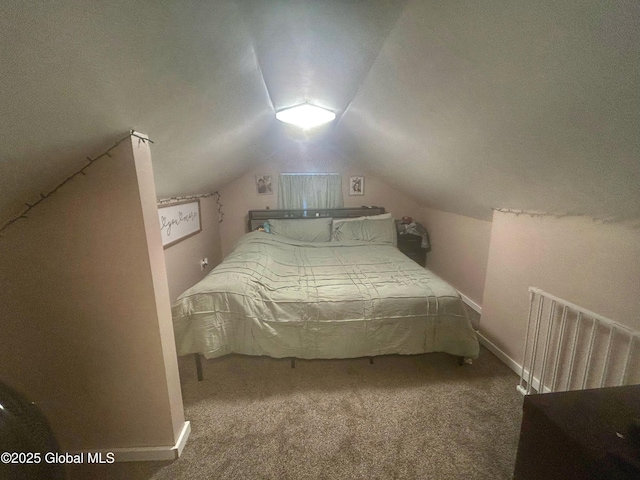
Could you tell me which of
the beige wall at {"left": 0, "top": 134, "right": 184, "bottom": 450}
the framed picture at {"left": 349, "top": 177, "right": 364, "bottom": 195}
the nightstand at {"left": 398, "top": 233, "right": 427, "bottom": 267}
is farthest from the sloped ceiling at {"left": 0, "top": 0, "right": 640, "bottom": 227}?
the framed picture at {"left": 349, "top": 177, "right": 364, "bottom": 195}

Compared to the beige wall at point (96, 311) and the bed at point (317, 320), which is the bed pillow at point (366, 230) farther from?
the beige wall at point (96, 311)

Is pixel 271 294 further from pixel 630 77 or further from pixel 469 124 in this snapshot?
pixel 630 77

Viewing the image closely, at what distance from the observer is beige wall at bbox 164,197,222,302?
2.54 meters

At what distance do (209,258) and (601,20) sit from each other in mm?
3785

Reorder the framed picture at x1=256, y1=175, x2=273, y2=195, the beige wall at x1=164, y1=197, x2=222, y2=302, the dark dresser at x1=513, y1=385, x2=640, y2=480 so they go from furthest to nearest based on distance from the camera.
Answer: the framed picture at x1=256, y1=175, x2=273, y2=195 < the beige wall at x1=164, y1=197, x2=222, y2=302 < the dark dresser at x1=513, y1=385, x2=640, y2=480

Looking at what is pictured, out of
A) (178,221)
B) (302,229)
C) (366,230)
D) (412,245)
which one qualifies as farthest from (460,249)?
(178,221)

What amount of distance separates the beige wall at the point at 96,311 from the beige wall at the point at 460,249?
9.50 ft

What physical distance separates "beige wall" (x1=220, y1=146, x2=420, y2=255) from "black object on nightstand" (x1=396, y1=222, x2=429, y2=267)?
2.19 feet

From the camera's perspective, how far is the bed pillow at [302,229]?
3658 mm

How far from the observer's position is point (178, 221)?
2.61m

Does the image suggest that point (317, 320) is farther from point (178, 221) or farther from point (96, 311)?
point (178, 221)

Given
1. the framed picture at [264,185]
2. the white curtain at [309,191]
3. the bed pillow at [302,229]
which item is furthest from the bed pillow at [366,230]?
the framed picture at [264,185]

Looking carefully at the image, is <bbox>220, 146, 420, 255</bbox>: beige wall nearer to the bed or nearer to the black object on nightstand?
the black object on nightstand

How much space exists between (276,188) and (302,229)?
2.77 ft
